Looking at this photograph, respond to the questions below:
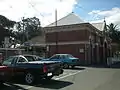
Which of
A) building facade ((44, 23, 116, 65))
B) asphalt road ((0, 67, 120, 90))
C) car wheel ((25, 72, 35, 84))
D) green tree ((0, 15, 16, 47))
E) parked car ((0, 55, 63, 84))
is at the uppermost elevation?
green tree ((0, 15, 16, 47))

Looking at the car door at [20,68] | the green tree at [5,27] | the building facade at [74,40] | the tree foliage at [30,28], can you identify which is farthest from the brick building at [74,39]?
the tree foliage at [30,28]

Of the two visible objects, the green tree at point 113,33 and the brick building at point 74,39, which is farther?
the green tree at point 113,33

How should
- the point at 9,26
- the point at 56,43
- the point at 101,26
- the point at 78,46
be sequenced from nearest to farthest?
the point at 78,46 < the point at 56,43 < the point at 101,26 < the point at 9,26

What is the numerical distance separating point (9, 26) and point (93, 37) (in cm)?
3257

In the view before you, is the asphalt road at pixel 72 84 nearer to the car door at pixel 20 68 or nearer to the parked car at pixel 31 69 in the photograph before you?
the parked car at pixel 31 69

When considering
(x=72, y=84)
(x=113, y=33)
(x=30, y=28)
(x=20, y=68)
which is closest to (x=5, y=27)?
(x=30, y=28)

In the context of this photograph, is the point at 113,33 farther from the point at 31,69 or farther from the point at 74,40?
the point at 31,69

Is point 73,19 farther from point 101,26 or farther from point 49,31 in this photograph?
point 101,26

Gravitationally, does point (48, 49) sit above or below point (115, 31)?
below

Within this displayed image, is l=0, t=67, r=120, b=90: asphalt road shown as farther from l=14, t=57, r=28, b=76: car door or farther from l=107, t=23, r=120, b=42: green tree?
l=107, t=23, r=120, b=42: green tree

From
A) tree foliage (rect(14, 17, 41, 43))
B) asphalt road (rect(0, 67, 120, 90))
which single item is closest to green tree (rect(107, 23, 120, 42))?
tree foliage (rect(14, 17, 41, 43))

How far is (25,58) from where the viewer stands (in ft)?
43.1

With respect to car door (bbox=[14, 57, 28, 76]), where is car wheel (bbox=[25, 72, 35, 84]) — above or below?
below

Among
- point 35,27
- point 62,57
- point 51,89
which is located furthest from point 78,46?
point 35,27
